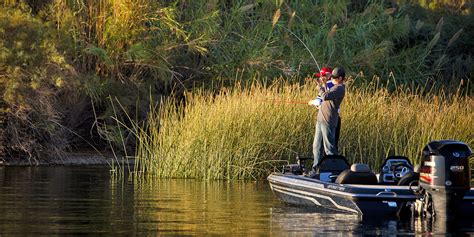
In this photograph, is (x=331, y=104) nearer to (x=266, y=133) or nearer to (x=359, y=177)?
(x=266, y=133)

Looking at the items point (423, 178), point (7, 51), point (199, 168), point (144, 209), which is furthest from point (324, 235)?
point (7, 51)

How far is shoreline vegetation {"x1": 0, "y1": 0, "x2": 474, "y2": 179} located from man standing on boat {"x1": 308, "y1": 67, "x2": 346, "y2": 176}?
2.60 m

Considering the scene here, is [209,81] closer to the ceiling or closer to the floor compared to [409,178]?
closer to the ceiling

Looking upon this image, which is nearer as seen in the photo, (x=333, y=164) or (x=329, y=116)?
(x=333, y=164)

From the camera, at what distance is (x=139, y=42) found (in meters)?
29.5

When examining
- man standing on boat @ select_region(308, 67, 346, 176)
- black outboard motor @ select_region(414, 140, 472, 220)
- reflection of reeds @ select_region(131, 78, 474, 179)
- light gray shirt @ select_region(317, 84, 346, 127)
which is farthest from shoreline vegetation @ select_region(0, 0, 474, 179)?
black outboard motor @ select_region(414, 140, 472, 220)

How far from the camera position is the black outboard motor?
1500 centimetres

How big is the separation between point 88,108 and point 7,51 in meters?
4.54

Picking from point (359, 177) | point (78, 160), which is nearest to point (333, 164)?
point (359, 177)

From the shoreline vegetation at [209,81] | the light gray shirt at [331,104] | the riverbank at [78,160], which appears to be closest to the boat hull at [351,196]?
the light gray shirt at [331,104]

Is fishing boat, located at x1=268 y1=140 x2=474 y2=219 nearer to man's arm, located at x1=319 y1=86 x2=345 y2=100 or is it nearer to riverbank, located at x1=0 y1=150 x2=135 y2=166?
man's arm, located at x1=319 y1=86 x2=345 y2=100

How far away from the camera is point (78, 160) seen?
27.5 meters

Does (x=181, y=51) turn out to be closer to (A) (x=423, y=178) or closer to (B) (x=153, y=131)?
(B) (x=153, y=131)

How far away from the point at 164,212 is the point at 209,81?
588 inches
